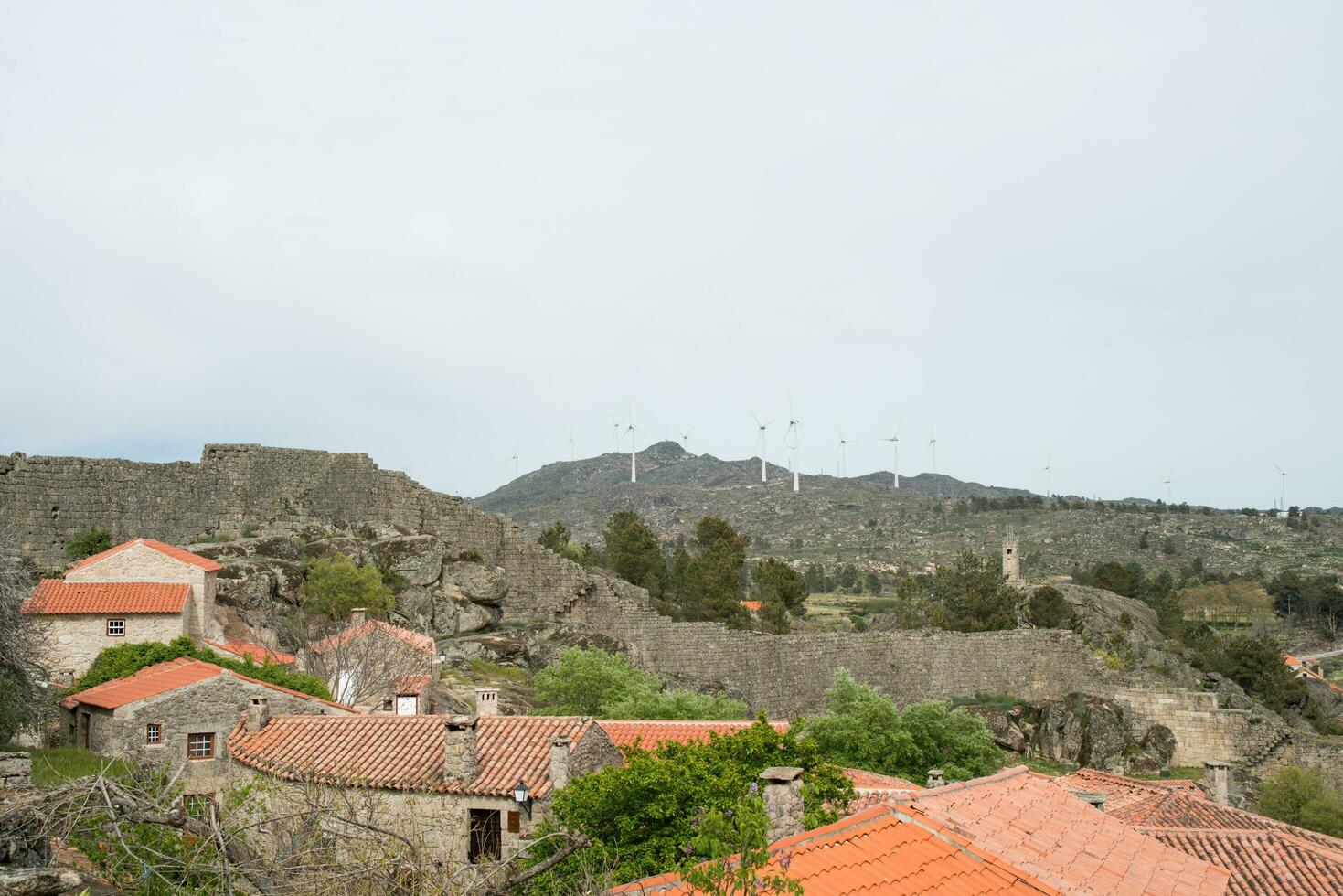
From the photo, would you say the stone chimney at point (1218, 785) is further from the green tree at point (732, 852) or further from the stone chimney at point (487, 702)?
the green tree at point (732, 852)

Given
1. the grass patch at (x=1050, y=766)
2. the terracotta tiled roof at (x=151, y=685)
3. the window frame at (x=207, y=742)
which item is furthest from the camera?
the grass patch at (x=1050, y=766)

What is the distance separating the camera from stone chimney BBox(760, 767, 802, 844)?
41.1 ft

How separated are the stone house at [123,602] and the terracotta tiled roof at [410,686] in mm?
4733

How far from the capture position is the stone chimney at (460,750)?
51.4ft

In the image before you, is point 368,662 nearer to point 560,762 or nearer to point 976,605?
point 560,762

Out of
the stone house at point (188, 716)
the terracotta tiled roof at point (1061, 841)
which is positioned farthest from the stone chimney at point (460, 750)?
the terracotta tiled roof at point (1061, 841)

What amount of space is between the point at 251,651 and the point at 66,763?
9899mm

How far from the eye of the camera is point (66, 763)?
16.8 metres

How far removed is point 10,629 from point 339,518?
20.0 meters

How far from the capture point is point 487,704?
24531 mm

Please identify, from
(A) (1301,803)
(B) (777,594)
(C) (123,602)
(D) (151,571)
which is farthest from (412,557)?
(A) (1301,803)

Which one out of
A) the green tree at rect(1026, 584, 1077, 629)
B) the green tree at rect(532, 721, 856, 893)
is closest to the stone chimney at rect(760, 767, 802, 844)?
the green tree at rect(532, 721, 856, 893)

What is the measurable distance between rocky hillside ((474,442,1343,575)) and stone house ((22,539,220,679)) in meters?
85.1

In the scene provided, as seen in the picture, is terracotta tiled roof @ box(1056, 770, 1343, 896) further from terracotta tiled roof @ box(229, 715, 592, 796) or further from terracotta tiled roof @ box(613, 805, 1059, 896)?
terracotta tiled roof @ box(229, 715, 592, 796)
